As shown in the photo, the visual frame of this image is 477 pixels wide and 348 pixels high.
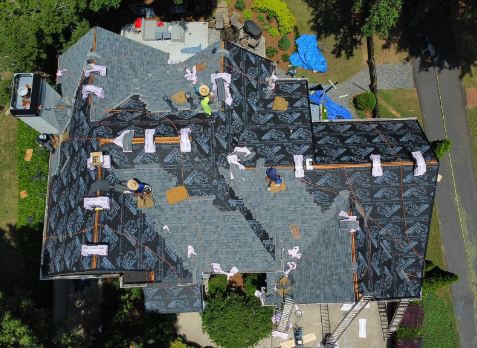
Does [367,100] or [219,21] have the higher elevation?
[219,21]

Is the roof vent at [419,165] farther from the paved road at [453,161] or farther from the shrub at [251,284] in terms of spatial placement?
the shrub at [251,284]

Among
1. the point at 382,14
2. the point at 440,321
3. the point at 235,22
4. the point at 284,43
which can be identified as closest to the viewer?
the point at 382,14

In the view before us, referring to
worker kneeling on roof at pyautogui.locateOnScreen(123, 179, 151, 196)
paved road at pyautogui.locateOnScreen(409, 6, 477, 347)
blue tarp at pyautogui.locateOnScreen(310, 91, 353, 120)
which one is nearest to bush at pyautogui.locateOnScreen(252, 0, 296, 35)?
blue tarp at pyautogui.locateOnScreen(310, 91, 353, 120)

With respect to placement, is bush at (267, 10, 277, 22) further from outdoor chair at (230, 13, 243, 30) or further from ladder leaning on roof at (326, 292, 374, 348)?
ladder leaning on roof at (326, 292, 374, 348)

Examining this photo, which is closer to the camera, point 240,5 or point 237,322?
point 237,322

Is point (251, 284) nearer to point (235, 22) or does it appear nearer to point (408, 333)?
point (408, 333)

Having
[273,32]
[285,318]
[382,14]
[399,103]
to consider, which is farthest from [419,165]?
[273,32]
